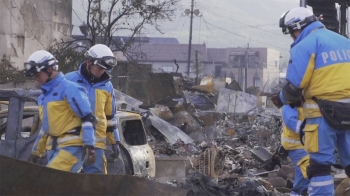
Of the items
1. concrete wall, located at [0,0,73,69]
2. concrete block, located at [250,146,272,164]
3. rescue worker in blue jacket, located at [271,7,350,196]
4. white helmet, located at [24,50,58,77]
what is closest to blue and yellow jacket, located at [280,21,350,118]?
rescue worker in blue jacket, located at [271,7,350,196]

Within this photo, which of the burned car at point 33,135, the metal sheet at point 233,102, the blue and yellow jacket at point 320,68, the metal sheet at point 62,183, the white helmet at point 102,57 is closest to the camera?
the metal sheet at point 62,183

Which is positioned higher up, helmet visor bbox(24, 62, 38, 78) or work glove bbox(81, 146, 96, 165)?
helmet visor bbox(24, 62, 38, 78)

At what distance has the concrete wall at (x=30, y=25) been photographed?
1060 inches

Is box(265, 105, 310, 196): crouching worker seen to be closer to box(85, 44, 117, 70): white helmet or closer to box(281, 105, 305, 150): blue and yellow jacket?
box(281, 105, 305, 150): blue and yellow jacket

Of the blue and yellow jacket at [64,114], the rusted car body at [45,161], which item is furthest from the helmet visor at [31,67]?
the rusted car body at [45,161]

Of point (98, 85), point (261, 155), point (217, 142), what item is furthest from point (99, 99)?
point (217, 142)

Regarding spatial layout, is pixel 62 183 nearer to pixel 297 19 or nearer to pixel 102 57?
pixel 102 57

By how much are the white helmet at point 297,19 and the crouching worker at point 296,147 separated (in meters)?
1.27

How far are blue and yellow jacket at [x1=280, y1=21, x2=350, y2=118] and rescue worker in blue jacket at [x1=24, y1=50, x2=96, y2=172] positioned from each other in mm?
2027

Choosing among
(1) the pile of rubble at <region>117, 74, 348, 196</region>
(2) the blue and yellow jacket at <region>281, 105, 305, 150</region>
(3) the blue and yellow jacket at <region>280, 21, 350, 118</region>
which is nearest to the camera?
(3) the blue and yellow jacket at <region>280, 21, 350, 118</region>

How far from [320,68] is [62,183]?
2.44m

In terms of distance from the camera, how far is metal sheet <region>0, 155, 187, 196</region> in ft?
20.0

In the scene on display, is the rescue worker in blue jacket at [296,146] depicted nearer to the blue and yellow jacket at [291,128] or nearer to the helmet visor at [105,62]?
the blue and yellow jacket at [291,128]

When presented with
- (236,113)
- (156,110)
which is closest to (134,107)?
(156,110)
